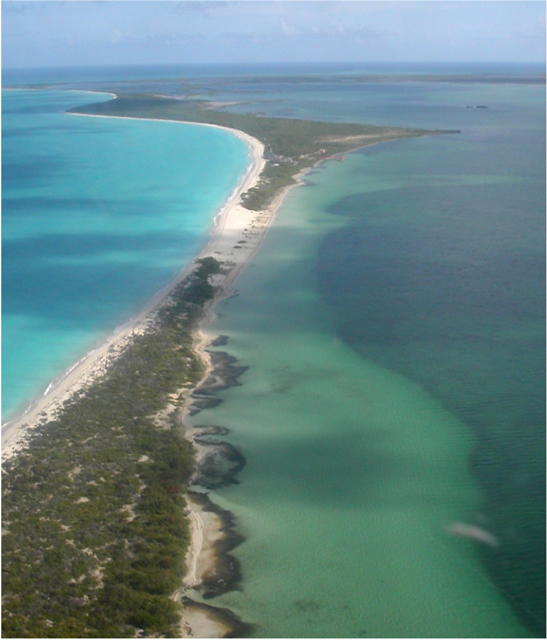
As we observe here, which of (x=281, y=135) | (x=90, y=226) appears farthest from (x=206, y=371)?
(x=281, y=135)

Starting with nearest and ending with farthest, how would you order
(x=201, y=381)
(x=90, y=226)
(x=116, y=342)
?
(x=201, y=381) < (x=116, y=342) < (x=90, y=226)

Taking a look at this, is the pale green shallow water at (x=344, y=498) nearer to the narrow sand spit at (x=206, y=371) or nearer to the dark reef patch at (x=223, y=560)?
the dark reef patch at (x=223, y=560)

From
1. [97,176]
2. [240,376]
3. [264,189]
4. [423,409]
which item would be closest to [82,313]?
[240,376]

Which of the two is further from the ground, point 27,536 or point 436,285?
point 436,285

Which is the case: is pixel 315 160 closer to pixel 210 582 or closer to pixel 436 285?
pixel 436 285

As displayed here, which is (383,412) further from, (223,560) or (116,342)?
(116,342)

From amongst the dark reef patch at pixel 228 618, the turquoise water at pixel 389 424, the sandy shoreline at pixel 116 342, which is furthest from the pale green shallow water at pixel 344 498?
the sandy shoreline at pixel 116 342
